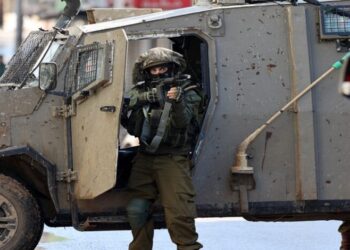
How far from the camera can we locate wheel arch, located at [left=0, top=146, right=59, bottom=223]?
6.67 m

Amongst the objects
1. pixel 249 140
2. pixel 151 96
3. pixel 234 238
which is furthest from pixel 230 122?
pixel 234 238

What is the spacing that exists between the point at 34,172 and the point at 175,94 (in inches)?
49.5

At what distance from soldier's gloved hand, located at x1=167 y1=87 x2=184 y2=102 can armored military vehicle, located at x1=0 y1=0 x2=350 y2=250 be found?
0.40m

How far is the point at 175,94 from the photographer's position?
6477mm

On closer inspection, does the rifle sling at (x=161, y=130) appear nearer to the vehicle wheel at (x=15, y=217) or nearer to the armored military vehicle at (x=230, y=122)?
the armored military vehicle at (x=230, y=122)

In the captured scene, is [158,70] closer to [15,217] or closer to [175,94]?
[175,94]

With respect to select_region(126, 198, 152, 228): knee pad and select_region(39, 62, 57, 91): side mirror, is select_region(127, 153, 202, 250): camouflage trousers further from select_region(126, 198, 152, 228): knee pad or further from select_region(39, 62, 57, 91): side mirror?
select_region(39, 62, 57, 91): side mirror

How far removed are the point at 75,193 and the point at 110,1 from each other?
18.5m

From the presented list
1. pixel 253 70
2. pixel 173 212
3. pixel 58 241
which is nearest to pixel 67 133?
pixel 173 212

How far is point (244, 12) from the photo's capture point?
695 cm

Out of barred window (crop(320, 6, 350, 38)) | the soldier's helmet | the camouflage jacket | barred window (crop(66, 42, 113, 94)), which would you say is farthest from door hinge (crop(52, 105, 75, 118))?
barred window (crop(320, 6, 350, 38))

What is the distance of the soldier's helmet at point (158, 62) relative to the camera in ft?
21.9

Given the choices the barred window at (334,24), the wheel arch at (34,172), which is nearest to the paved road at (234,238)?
the wheel arch at (34,172)

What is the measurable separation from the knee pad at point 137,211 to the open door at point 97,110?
11.5 inches
